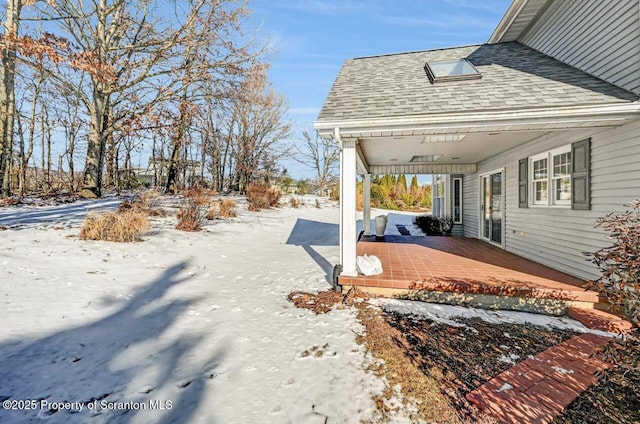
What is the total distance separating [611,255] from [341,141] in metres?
3.37

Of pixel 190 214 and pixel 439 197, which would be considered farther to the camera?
pixel 439 197

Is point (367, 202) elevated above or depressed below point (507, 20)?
below

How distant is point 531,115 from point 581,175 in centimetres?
149

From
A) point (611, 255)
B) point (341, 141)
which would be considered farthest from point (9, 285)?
point (611, 255)

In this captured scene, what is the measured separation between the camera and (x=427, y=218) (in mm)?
12734

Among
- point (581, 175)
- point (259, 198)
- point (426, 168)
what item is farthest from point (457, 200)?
point (259, 198)

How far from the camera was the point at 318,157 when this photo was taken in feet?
93.7

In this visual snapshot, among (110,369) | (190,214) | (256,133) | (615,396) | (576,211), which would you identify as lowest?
(615,396)

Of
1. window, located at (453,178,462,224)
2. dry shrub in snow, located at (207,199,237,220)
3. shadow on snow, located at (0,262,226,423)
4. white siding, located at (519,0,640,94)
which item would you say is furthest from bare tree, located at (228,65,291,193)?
shadow on snow, located at (0,262,226,423)

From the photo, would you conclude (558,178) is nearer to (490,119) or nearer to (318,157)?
(490,119)

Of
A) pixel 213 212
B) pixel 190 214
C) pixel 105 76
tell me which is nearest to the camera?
pixel 105 76

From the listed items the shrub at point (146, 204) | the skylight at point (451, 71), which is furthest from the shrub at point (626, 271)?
the shrub at point (146, 204)

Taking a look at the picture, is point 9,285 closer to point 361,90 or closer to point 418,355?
point 418,355

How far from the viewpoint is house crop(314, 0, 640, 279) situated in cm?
391
